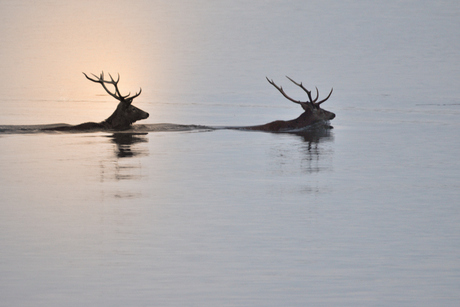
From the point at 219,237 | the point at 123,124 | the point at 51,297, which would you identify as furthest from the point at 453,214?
the point at 123,124

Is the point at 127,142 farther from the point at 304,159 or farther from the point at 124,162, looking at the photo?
the point at 304,159

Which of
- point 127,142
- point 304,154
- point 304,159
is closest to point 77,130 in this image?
point 127,142

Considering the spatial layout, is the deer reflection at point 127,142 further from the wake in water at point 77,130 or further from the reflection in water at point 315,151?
the reflection in water at point 315,151

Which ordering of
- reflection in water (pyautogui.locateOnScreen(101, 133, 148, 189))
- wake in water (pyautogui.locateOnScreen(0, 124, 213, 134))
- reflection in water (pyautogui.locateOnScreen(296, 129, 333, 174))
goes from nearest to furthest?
1. reflection in water (pyautogui.locateOnScreen(101, 133, 148, 189))
2. reflection in water (pyautogui.locateOnScreen(296, 129, 333, 174))
3. wake in water (pyautogui.locateOnScreen(0, 124, 213, 134))

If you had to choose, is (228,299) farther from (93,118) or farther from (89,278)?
(93,118)

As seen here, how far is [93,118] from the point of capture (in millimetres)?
26688

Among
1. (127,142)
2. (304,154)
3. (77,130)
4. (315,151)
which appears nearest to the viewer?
(304,154)

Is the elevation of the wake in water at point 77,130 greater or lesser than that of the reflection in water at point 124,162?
greater

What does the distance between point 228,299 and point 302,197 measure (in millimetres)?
4051

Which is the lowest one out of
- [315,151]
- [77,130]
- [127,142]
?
[315,151]

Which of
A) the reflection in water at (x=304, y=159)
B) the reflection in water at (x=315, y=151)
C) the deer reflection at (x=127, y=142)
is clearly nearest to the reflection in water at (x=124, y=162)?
the deer reflection at (x=127, y=142)

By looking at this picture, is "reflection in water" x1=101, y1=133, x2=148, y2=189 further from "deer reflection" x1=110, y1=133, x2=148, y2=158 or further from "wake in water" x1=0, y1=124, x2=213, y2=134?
"wake in water" x1=0, y1=124, x2=213, y2=134

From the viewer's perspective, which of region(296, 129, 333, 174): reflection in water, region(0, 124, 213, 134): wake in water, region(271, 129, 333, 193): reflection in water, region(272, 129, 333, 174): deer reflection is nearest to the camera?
region(271, 129, 333, 193): reflection in water

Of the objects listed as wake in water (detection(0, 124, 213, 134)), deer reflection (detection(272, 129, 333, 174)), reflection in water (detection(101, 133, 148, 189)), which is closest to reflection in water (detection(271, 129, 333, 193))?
deer reflection (detection(272, 129, 333, 174))
